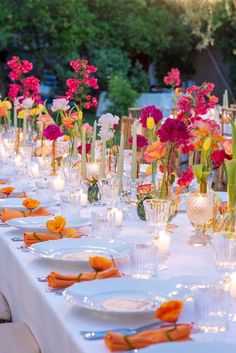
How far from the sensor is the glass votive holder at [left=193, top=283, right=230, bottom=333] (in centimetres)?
172

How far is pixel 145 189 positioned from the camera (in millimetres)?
2955

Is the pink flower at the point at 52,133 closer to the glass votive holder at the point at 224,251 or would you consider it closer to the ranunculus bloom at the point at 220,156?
the ranunculus bloom at the point at 220,156

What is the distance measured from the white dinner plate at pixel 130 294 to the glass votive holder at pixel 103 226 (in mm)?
587

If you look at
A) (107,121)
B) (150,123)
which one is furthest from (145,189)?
(107,121)

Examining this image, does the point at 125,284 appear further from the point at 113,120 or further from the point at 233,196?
the point at 113,120

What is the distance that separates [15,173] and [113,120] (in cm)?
95

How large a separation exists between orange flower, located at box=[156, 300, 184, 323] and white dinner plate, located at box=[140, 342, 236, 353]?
0.13 meters

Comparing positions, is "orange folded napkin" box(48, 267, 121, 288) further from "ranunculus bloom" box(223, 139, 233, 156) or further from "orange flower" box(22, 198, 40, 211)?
"orange flower" box(22, 198, 40, 211)

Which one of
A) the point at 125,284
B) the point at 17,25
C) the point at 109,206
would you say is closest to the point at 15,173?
the point at 109,206

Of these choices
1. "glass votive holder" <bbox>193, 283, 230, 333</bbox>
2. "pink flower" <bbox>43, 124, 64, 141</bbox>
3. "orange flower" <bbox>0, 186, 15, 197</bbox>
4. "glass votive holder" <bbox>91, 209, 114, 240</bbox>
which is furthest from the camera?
"pink flower" <bbox>43, 124, 64, 141</bbox>

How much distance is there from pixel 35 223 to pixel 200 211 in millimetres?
607

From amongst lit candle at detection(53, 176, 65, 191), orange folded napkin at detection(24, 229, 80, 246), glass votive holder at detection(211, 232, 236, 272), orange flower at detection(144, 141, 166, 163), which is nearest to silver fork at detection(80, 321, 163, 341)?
glass votive holder at detection(211, 232, 236, 272)

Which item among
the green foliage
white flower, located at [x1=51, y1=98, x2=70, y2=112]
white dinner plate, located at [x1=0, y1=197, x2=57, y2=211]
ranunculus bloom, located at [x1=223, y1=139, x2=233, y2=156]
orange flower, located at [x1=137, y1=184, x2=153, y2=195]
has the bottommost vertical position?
white dinner plate, located at [x1=0, y1=197, x2=57, y2=211]

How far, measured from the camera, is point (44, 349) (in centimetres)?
210
